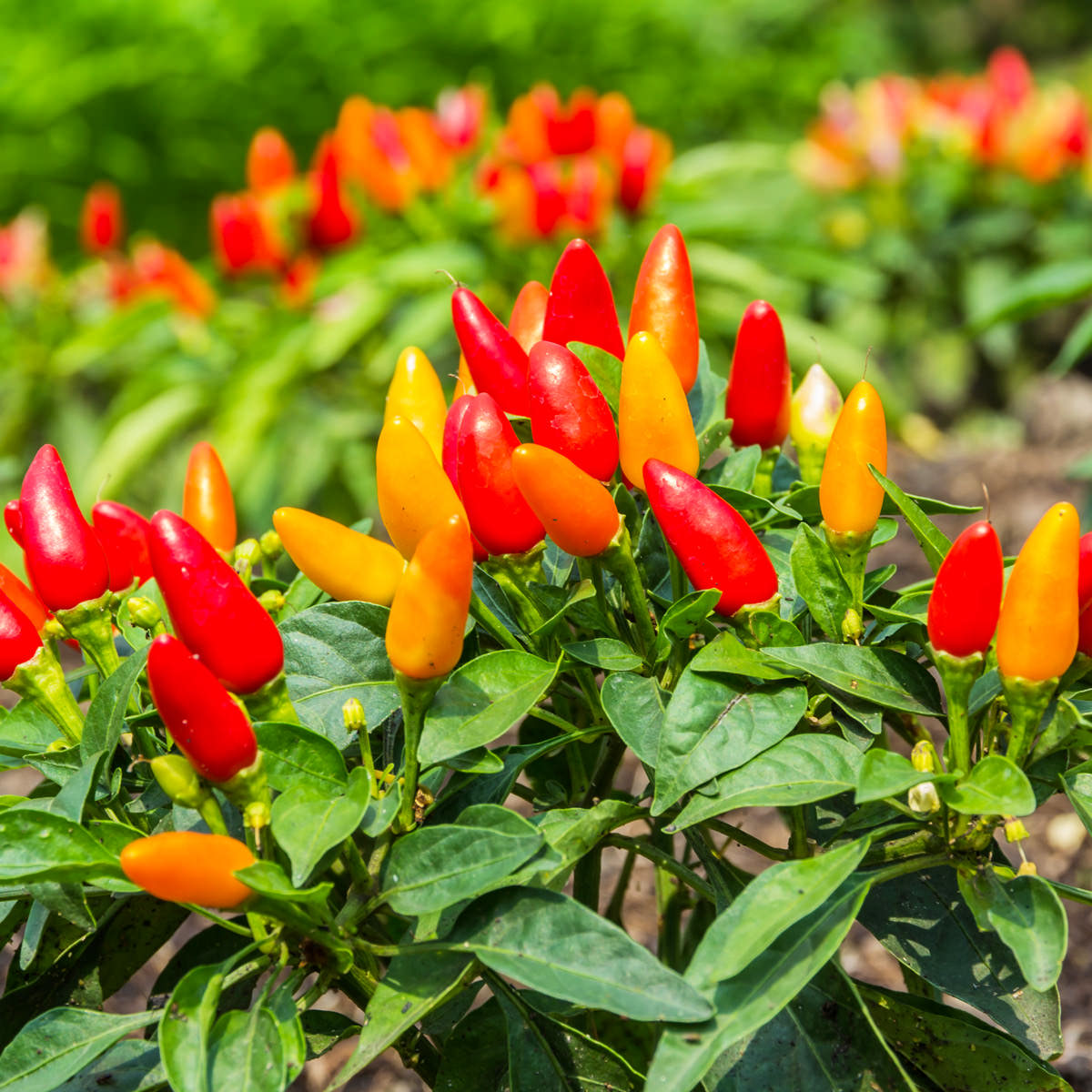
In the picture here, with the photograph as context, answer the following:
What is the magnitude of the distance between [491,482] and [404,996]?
1.13ft

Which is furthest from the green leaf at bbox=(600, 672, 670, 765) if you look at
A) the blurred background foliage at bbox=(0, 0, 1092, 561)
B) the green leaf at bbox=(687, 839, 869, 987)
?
the blurred background foliage at bbox=(0, 0, 1092, 561)

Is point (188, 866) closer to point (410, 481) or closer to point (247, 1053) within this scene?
point (247, 1053)

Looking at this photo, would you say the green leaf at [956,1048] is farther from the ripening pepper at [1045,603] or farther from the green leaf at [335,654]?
the green leaf at [335,654]

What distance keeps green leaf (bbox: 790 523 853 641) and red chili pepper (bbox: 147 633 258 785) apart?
405 millimetres

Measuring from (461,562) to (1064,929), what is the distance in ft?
1.46

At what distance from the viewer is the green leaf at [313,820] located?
743 millimetres

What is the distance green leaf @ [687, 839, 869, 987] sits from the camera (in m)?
0.74

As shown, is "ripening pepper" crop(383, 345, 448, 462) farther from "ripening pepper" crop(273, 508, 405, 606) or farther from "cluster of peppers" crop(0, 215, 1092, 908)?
"ripening pepper" crop(273, 508, 405, 606)

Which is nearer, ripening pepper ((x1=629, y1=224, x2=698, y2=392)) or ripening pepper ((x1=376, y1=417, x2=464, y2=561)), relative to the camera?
ripening pepper ((x1=376, y1=417, x2=464, y2=561))

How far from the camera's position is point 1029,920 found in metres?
0.80

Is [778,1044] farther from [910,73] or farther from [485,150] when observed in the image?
[910,73]

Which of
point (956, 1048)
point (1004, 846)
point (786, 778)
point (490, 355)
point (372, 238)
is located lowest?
point (1004, 846)

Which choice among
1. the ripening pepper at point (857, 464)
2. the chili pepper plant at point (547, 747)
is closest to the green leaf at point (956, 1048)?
the chili pepper plant at point (547, 747)

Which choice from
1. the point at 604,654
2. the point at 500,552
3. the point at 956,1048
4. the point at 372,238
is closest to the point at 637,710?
the point at 604,654
